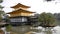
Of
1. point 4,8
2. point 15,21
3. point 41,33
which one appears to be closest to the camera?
point 41,33

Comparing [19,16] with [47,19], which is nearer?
[47,19]

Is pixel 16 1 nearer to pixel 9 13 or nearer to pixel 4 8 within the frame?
pixel 4 8

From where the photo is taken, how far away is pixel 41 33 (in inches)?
299

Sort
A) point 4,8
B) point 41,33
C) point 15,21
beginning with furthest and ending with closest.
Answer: point 4,8
point 15,21
point 41,33

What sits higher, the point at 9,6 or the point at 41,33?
the point at 9,6

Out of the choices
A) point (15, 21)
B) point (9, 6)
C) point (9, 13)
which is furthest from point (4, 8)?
point (15, 21)

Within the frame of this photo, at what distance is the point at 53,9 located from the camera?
1234 cm

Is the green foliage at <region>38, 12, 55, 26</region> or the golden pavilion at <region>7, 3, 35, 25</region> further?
the golden pavilion at <region>7, 3, 35, 25</region>

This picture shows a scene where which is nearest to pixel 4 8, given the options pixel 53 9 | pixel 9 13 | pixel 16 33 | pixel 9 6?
pixel 9 6

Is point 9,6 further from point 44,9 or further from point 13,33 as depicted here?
point 13,33

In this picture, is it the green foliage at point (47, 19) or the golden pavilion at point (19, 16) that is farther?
the golden pavilion at point (19, 16)

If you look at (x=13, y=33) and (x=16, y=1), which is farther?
(x=16, y=1)

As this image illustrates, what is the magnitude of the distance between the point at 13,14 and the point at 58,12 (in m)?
3.01

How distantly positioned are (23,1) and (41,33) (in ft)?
17.4
